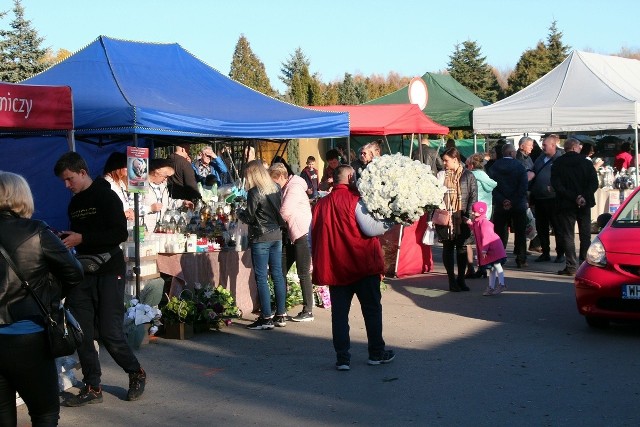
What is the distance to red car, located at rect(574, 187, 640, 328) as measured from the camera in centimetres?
964

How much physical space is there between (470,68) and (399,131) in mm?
45791

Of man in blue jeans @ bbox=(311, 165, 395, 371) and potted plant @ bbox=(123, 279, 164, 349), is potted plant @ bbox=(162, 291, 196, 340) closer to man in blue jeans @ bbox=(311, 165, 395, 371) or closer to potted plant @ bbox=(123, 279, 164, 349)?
potted plant @ bbox=(123, 279, 164, 349)

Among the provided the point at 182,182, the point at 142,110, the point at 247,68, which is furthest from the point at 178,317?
the point at 247,68

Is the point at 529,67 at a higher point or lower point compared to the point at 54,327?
higher

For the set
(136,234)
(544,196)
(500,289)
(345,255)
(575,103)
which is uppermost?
(575,103)

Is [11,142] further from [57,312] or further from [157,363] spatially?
[57,312]

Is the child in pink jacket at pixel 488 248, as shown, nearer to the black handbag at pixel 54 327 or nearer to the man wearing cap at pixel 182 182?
the man wearing cap at pixel 182 182

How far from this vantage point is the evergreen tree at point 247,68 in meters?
49.0

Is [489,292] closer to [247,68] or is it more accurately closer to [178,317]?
[178,317]

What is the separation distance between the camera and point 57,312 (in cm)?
518

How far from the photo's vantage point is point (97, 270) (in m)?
7.29

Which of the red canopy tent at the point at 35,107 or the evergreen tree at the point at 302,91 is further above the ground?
the evergreen tree at the point at 302,91

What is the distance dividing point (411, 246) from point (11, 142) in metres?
6.08

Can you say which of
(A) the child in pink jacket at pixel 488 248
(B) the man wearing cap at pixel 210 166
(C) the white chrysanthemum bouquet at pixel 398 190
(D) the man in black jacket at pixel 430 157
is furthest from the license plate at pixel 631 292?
(D) the man in black jacket at pixel 430 157
